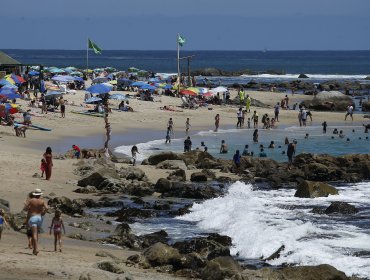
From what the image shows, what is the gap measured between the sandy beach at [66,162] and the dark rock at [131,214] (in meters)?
1.65

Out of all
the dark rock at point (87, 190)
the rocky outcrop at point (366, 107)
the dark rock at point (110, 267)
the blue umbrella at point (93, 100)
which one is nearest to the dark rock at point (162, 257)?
the dark rock at point (110, 267)

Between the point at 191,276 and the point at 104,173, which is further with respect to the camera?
the point at 104,173

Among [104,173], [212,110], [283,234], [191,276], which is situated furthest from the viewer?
[212,110]

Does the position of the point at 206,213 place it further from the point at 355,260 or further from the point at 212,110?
the point at 212,110

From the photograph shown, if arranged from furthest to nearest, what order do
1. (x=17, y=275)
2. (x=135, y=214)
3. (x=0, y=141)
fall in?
(x=0, y=141) → (x=135, y=214) → (x=17, y=275)

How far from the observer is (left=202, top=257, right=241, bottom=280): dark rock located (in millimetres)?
15359

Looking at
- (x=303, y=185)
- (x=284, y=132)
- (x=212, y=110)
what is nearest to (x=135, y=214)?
(x=303, y=185)

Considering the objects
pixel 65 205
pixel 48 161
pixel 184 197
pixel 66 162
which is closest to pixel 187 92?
pixel 66 162

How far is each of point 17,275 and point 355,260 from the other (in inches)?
328

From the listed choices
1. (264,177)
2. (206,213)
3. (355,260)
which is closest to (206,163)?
(264,177)

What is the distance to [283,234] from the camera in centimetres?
2127

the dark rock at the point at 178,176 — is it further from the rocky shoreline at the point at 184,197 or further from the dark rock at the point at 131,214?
the dark rock at the point at 131,214

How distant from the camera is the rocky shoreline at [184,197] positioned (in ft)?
54.0

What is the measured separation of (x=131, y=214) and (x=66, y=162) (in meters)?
8.39
